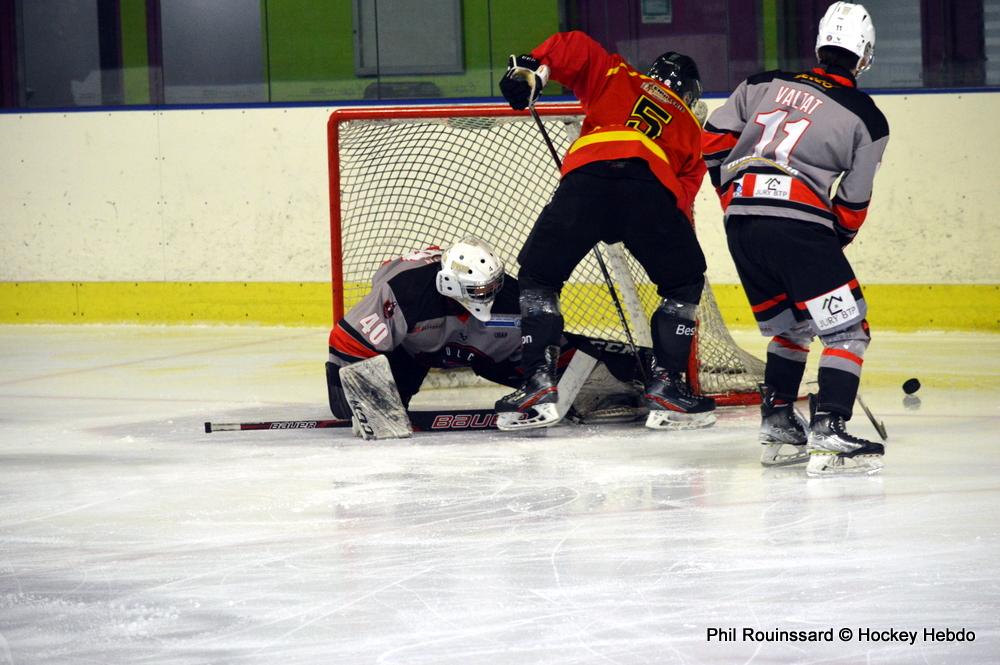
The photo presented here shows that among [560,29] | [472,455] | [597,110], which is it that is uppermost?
[560,29]

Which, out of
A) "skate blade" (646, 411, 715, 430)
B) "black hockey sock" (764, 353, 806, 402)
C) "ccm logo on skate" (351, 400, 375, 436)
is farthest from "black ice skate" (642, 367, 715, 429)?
"ccm logo on skate" (351, 400, 375, 436)

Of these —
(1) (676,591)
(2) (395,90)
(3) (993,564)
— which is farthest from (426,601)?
(2) (395,90)

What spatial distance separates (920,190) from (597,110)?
2.67 m

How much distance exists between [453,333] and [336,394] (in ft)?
1.19

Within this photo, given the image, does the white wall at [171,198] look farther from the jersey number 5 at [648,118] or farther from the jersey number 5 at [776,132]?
the jersey number 5 at [776,132]

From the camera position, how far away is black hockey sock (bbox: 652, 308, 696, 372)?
3.98 m

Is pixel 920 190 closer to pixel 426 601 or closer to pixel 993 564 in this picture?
pixel 993 564

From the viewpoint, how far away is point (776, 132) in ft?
11.0

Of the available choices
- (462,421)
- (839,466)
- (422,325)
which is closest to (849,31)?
(839,466)

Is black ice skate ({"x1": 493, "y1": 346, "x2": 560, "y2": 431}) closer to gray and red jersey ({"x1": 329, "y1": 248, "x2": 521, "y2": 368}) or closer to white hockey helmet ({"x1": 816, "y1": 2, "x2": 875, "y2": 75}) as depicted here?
gray and red jersey ({"x1": 329, "y1": 248, "x2": 521, "y2": 368})

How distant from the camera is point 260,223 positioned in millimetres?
6918

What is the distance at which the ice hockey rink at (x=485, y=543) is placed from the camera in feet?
6.97

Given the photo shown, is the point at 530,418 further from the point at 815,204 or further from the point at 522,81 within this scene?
the point at 815,204

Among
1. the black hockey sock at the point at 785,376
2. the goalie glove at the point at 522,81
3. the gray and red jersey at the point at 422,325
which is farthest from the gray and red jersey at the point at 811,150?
the gray and red jersey at the point at 422,325
